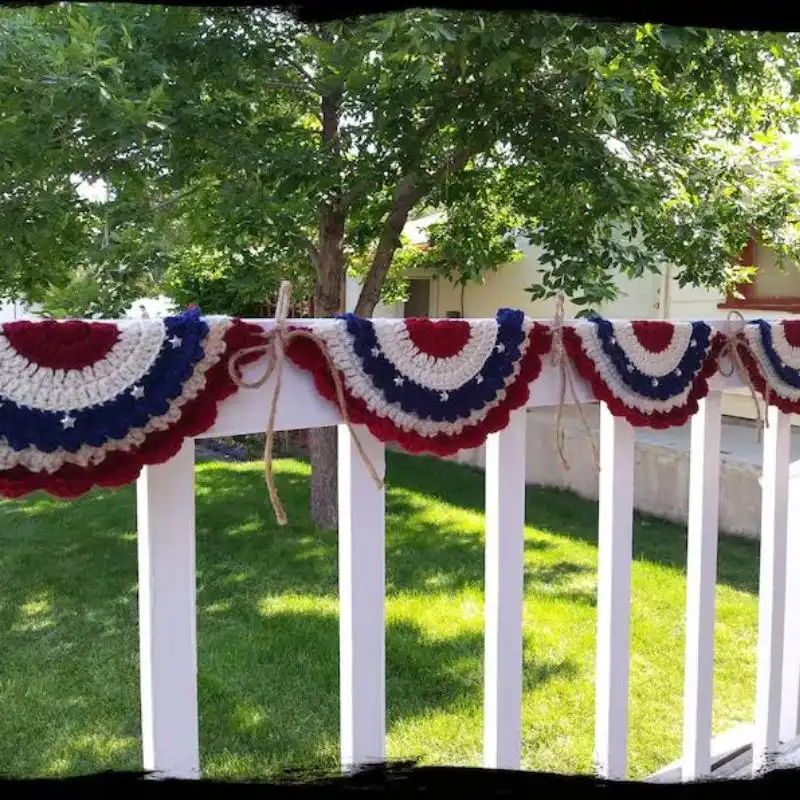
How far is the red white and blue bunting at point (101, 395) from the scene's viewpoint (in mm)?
683

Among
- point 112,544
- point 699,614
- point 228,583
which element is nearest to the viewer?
point 699,614

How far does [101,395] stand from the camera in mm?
715

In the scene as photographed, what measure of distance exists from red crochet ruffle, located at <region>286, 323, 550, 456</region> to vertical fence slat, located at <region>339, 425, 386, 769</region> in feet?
0.14

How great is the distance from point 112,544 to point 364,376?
3.66m

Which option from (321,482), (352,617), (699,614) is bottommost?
(321,482)

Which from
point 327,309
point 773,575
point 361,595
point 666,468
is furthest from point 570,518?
point 361,595

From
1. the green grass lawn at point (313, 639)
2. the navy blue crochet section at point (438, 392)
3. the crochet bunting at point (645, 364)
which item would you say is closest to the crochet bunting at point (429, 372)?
the navy blue crochet section at point (438, 392)

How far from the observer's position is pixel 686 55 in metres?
2.62

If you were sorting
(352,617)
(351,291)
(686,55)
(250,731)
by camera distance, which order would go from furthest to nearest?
(351,291) < (686,55) < (250,731) < (352,617)

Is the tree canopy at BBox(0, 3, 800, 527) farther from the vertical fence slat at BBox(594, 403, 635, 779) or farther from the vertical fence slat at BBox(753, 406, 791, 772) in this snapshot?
the vertical fence slat at BBox(594, 403, 635, 779)

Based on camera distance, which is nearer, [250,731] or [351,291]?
[250,731]

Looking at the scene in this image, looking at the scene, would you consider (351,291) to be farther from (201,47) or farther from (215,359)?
(215,359)

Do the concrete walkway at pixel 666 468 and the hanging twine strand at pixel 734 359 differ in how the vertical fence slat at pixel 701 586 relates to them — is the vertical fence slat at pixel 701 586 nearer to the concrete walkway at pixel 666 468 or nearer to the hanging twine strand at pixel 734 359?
the hanging twine strand at pixel 734 359

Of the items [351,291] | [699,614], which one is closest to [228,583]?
[699,614]
